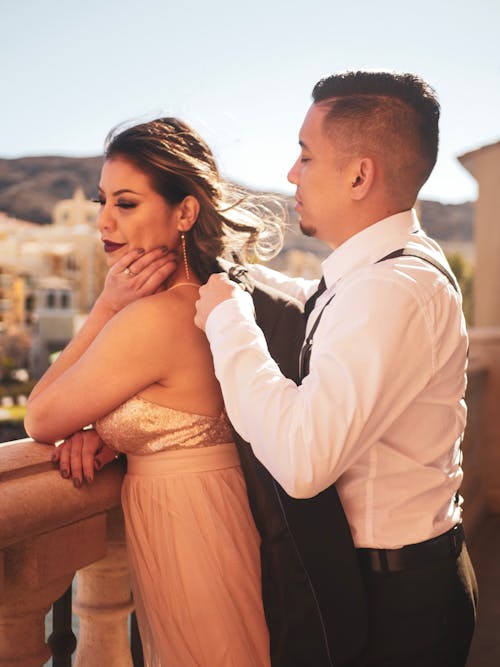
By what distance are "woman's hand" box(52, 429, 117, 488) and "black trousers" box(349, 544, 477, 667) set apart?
639 mm

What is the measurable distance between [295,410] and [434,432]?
1.18ft

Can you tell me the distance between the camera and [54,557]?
62.2 inches

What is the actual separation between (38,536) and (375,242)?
92cm

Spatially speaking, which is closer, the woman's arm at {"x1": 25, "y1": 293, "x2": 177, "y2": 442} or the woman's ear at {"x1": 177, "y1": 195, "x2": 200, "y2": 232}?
the woman's arm at {"x1": 25, "y1": 293, "x2": 177, "y2": 442}

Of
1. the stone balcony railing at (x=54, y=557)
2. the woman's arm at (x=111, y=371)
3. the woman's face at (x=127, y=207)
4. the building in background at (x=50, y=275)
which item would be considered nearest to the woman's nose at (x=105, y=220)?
the woman's face at (x=127, y=207)

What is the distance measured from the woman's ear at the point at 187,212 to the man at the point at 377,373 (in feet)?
1.40

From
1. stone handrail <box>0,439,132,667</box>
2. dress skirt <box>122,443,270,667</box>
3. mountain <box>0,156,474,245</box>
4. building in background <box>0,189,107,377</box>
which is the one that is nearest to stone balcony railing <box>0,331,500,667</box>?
stone handrail <box>0,439,132,667</box>

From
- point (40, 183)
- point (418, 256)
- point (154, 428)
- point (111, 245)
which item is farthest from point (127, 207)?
point (40, 183)

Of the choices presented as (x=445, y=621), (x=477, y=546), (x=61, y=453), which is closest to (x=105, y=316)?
(x=61, y=453)

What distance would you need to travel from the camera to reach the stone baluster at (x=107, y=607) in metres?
1.88

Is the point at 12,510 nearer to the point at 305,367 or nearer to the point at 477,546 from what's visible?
the point at 305,367

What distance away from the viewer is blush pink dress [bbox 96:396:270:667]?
164cm

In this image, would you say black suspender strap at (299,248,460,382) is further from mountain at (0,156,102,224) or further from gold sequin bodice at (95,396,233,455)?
mountain at (0,156,102,224)

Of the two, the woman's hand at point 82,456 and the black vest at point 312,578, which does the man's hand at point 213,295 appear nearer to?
the black vest at point 312,578
